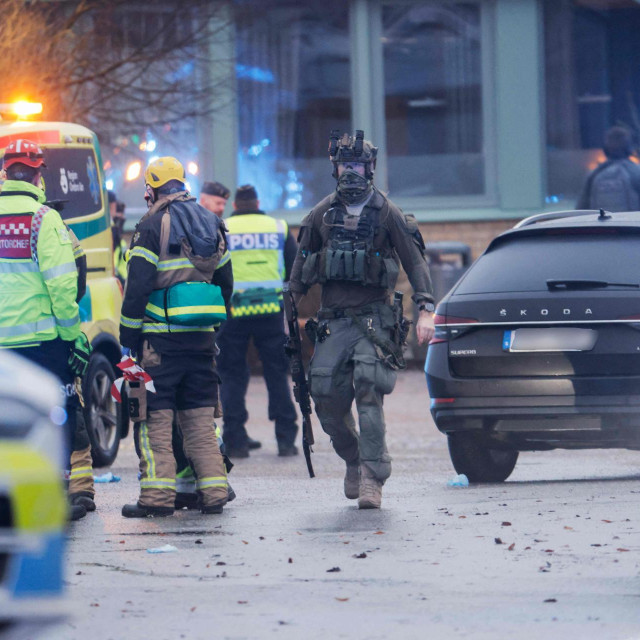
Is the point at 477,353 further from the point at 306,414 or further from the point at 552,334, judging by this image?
the point at 306,414

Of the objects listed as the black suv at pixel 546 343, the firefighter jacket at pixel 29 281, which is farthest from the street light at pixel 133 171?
the firefighter jacket at pixel 29 281

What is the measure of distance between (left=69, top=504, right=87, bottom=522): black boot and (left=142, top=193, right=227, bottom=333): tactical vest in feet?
3.11

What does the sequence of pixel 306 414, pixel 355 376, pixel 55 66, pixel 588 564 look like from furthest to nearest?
pixel 55 66 < pixel 306 414 < pixel 355 376 < pixel 588 564

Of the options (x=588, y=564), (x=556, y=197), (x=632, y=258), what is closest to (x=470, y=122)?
(x=556, y=197)

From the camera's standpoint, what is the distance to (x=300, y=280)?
867 cm

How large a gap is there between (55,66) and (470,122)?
27.7ft

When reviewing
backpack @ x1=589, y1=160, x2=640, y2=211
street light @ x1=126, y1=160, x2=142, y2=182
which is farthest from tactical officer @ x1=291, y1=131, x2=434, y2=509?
street light @ x1=126, y1=160, x2=142, y2=182

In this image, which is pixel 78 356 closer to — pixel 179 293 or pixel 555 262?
pixel 179 293

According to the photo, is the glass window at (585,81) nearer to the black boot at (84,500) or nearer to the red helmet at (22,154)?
the black boot at (84,500)

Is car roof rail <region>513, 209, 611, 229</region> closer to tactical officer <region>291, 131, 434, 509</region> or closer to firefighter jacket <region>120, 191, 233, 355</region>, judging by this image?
tactical officer <region>291, 131, 434, 509</region>

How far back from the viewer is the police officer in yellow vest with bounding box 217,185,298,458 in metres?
11.9

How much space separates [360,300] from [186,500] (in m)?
1.40

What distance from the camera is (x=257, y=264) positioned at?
1192 cm

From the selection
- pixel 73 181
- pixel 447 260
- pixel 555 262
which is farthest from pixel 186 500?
pixel 447 260
